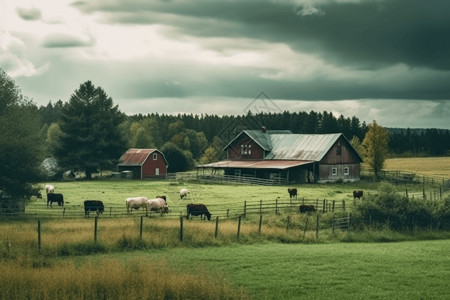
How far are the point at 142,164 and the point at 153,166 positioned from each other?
230 centimetres

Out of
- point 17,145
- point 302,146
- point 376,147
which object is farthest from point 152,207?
point 376,147

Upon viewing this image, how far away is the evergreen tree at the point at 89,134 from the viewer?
238 feet

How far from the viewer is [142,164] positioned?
245ft

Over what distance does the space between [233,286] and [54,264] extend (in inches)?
270

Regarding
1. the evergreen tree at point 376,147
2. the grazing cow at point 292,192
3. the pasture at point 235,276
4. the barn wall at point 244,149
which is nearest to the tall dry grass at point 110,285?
the pasture at point 235,276

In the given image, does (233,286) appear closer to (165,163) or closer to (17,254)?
(17,254)

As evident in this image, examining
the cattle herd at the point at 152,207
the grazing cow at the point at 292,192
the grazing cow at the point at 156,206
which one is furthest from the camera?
the grazing cow at the point at 292,192

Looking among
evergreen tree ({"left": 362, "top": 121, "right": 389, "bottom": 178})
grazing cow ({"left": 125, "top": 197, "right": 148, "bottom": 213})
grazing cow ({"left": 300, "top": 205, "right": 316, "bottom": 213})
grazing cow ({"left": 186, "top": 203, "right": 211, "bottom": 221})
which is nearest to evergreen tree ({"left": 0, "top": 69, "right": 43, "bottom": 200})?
grazing cow ({"left": 125, "top": 197, "right": 148, "bottom": 213})

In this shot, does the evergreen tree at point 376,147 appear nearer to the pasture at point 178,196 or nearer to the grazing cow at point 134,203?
the pasture at point 178,196

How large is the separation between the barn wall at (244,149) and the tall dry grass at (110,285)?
197ft

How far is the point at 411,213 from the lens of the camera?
34.8 meters

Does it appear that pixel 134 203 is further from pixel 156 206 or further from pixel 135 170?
pixel 135 170

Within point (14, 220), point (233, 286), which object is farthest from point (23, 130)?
point (233, 286)

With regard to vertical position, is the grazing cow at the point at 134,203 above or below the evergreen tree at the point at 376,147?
below
